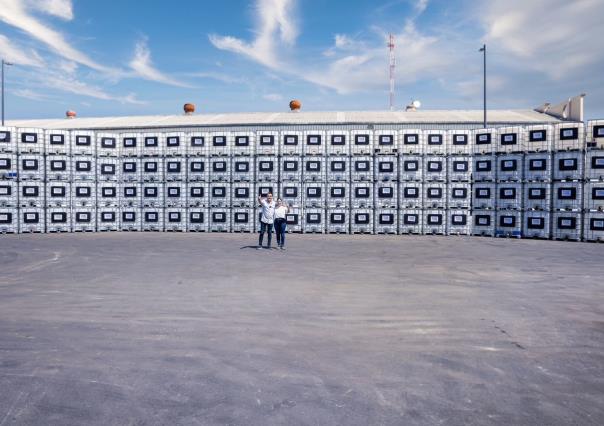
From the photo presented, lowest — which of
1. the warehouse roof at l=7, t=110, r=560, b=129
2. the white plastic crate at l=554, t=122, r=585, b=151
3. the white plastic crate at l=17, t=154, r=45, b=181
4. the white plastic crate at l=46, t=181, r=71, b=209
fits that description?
the white plastic crate at l=46, t=181, r=71, b=209

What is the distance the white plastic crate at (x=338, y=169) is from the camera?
16859 mm

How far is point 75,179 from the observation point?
1717cm

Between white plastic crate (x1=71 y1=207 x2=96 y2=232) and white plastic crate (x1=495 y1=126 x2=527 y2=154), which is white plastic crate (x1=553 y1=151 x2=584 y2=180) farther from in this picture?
white plastic crate (x1=71 y1=207 x2=96 y2=232)

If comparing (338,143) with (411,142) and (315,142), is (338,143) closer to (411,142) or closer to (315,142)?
(315,142)

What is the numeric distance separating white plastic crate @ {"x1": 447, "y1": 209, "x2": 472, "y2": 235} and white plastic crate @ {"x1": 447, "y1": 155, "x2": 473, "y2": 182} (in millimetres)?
1255

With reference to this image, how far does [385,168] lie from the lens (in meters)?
16.7

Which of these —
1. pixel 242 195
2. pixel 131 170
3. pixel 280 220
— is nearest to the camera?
pixel 280 220

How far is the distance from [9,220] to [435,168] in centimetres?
1683

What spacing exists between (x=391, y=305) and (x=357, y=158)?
11.3 meters

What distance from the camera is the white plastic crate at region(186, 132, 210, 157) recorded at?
57.3 ft

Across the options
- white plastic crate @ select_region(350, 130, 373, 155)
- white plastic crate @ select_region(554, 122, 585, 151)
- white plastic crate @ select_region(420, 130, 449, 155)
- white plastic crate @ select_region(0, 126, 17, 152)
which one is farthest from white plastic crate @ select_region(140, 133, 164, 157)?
white plastic crate @ select_region(554, 122, 585, 151)

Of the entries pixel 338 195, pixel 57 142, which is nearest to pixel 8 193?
pixel 57 142

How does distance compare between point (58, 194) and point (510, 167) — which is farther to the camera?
point (58, 194)

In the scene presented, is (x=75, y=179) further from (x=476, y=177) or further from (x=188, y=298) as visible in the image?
(x=476, y=177)
